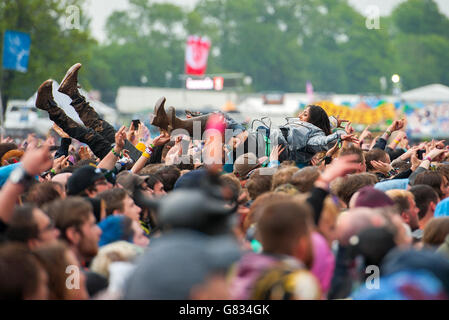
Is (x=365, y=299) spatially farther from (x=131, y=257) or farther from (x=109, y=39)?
(x=109, y=39)

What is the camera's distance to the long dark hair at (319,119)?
9156 mm

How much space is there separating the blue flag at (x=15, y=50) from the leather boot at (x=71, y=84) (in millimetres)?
13839

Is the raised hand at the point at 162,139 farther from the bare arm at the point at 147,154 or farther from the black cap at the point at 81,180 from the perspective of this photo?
the black cap at the point at 81,180

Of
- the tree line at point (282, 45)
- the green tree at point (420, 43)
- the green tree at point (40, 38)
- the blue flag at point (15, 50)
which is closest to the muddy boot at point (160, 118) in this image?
the blue flag at point (15, 50)

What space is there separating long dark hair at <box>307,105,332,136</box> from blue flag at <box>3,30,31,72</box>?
50.4 ft

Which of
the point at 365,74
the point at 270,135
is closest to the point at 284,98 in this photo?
the point at 270,135

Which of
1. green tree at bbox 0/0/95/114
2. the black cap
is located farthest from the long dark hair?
green tree at bbox 0/0/95/114

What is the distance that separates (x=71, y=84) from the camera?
31.3ft

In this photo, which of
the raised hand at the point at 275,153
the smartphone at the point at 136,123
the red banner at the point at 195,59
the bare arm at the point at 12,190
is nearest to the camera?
the bare arm at the point at 12,190

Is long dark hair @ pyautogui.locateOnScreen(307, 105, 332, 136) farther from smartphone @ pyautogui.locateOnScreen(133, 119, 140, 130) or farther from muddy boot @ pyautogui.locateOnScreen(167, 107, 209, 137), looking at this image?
smartphone @ pyautogui.locateOnScreen(133, 119, 140, 130)

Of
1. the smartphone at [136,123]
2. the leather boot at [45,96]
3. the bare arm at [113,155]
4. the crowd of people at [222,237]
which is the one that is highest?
the leather boot at [45,96]

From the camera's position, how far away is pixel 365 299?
368 cm

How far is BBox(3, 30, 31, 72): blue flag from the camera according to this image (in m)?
22.9
